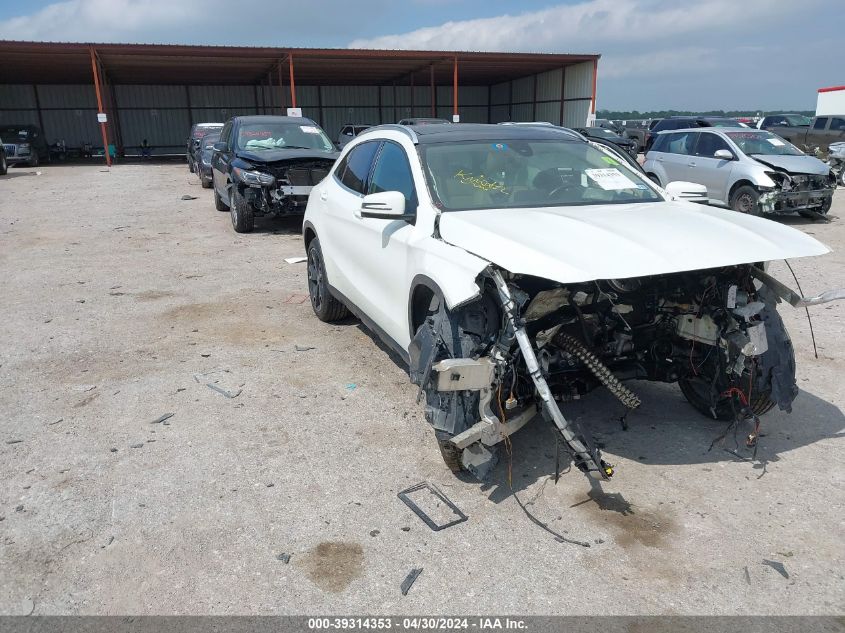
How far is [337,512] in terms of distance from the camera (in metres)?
3.40

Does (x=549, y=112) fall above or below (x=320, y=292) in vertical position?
above

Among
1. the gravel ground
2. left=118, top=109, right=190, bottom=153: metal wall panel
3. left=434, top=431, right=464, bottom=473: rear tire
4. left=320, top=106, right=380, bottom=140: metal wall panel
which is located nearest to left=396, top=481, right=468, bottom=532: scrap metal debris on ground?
the gravel ground

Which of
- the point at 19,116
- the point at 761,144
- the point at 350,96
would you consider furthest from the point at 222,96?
the point at 761,144

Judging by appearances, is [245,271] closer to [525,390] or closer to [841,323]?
[525,390]

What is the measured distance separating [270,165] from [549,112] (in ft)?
92.6

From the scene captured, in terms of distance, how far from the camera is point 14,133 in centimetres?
2761

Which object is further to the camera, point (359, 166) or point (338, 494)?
point (359, 166)

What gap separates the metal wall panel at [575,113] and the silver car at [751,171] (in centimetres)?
1922

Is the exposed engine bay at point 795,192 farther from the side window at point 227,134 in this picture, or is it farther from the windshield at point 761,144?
the side window at point 227,134

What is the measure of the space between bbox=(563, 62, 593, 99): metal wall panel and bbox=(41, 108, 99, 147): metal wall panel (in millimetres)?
A: 26540

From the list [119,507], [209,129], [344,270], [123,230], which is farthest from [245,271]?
[209,129]

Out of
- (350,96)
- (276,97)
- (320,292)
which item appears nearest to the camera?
(320,292)

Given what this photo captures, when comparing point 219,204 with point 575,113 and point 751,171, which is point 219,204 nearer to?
point 751,171

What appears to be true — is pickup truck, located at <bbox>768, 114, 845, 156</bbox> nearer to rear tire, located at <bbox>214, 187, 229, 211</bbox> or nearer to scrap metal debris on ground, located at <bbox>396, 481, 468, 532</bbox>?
rear tire, located at <bbox>214, 187, 229, 211</bbox>
